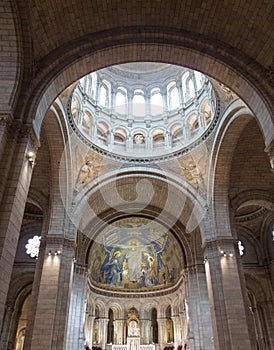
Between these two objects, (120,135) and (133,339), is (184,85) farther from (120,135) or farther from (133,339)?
(133,339)

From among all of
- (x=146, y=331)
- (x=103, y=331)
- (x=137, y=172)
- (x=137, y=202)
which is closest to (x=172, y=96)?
(x=137, y=172)

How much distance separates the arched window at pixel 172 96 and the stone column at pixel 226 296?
9828 millimetres

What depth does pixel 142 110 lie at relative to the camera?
71.5 ft

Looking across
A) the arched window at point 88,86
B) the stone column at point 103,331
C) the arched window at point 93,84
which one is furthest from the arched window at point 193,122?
the stone column at point 103,331

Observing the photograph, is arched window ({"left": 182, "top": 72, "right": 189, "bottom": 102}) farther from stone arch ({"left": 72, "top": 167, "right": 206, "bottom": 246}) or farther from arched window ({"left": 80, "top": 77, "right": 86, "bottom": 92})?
arched window ({"left": 80, "top": 77, "right": 86, "bottom": 92})

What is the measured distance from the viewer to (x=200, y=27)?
981 cm

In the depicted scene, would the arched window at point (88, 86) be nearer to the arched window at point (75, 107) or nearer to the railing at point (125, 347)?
the arched window at point (75, 107)

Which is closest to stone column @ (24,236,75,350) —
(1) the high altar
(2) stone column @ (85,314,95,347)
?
(2) stone column @ (85,314,95,347)


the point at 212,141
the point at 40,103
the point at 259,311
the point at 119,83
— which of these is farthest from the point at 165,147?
the point at 259,311

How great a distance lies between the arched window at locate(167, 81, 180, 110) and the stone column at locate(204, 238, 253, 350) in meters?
9.83

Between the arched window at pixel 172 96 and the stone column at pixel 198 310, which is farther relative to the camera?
the arched window at pixel 172 96

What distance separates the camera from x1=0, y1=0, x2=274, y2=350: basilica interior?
8.88 meters

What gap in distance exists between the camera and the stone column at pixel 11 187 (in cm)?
674

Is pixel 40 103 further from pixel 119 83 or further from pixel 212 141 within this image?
pixel 119 83
